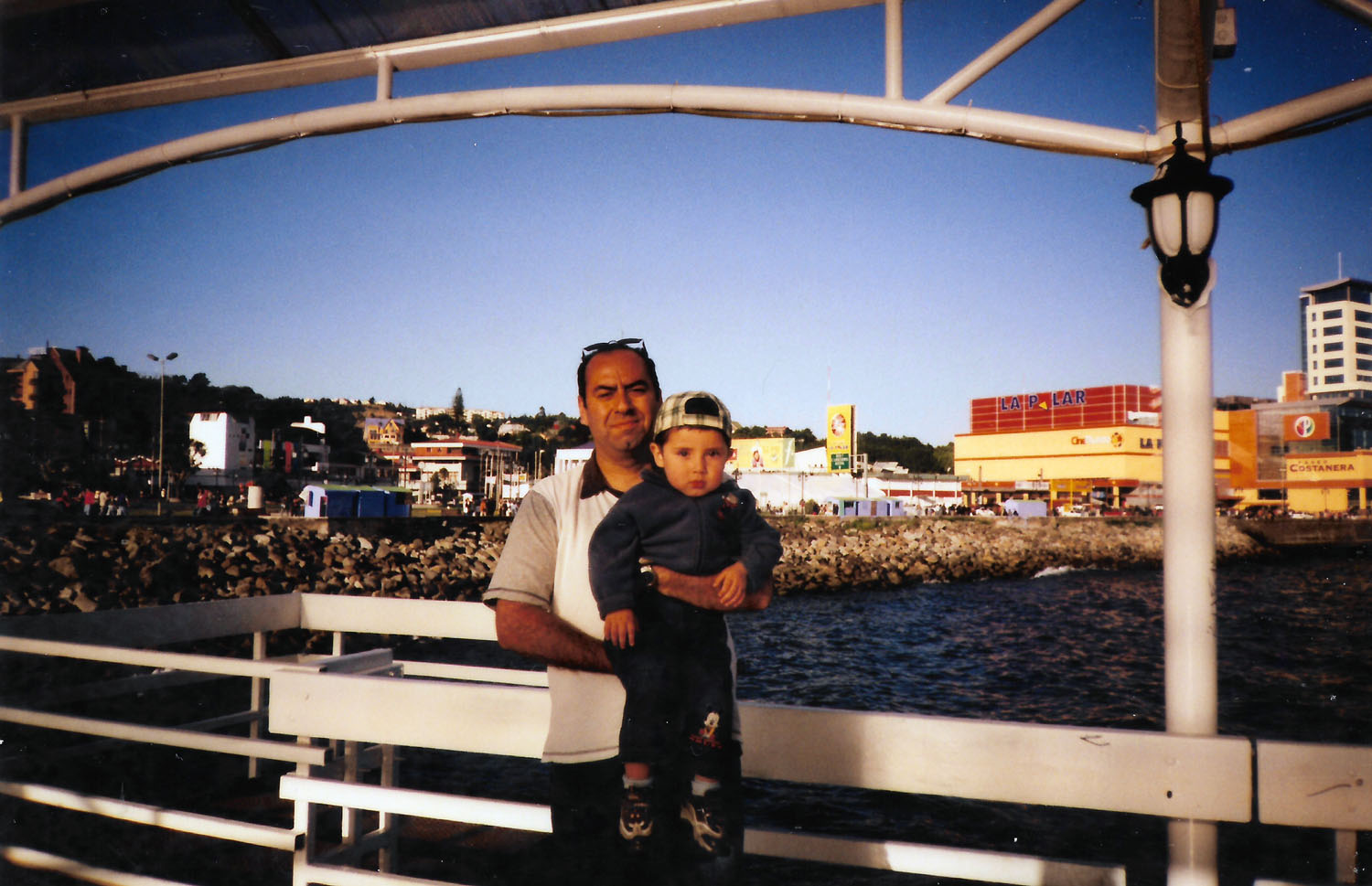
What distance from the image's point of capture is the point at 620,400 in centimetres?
148

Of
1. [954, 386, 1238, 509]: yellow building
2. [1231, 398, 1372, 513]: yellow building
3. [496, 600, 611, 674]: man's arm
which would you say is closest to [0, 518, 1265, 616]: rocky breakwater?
[1231, 398, 1372, 513]: yellow building

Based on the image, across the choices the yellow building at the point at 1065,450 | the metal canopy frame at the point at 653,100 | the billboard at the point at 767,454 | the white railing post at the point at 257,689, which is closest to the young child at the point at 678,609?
the metal canopy frame at the point at 653,100

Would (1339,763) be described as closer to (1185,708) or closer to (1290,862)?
(1185,708)

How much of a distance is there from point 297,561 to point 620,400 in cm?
2129

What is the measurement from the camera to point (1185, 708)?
1.77 m

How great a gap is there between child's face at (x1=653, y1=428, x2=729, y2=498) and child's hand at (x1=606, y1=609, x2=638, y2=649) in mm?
212

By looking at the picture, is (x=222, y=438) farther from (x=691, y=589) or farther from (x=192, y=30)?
(x=691, y=589)

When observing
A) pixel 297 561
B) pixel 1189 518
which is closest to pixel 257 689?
pixel 1189 518

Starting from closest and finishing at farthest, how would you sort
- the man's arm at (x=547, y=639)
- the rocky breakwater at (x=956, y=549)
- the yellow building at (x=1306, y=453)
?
the man's arm at (x=547, y=639) → the yellow building at (x=1306, y=453) → the rocky breakwater at (x=956, y=549)

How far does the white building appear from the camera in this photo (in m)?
14.2

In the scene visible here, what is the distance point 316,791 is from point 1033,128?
8.08 feet

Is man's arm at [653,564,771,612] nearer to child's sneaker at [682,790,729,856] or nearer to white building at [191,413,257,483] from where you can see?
child's sneaker at [682,790,729,856]

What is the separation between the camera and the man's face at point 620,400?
4.85 feet

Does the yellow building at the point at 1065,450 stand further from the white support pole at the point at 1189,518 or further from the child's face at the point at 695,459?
the child's face at the point at 695,459
